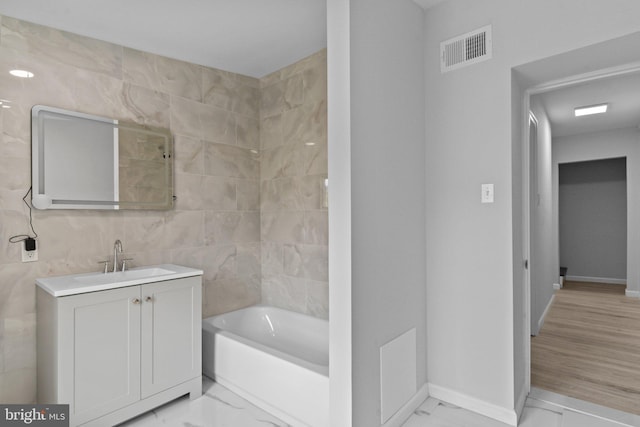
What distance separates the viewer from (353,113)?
1725mm

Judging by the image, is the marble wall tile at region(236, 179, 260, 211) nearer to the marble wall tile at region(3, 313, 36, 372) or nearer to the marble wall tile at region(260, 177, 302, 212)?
the marble wall tile at region(260, 177, 302, 212)

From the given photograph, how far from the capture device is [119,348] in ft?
6.66

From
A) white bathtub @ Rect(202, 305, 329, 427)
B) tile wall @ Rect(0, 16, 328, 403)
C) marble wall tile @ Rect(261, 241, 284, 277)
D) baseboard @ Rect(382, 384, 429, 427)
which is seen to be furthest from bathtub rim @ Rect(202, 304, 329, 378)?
baseboard @ Rect(382, 384, 429, 427)

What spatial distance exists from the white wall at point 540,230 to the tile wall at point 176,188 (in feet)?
6.77

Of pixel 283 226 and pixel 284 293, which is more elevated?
pixel 283 226

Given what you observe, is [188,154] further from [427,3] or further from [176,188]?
[427,3]

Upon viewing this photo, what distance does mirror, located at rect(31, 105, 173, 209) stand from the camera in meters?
2.21

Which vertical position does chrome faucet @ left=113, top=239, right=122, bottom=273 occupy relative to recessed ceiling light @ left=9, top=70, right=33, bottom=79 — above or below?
below

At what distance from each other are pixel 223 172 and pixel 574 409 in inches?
120

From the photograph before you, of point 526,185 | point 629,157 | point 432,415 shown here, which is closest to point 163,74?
point 526,185

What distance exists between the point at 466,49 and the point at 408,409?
221cm

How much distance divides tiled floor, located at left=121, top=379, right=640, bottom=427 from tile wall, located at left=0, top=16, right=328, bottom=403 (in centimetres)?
85

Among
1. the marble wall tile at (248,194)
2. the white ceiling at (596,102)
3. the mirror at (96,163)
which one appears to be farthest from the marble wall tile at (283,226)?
the white ceiling at (596,102)

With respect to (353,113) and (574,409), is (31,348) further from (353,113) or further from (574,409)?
(574,409)
